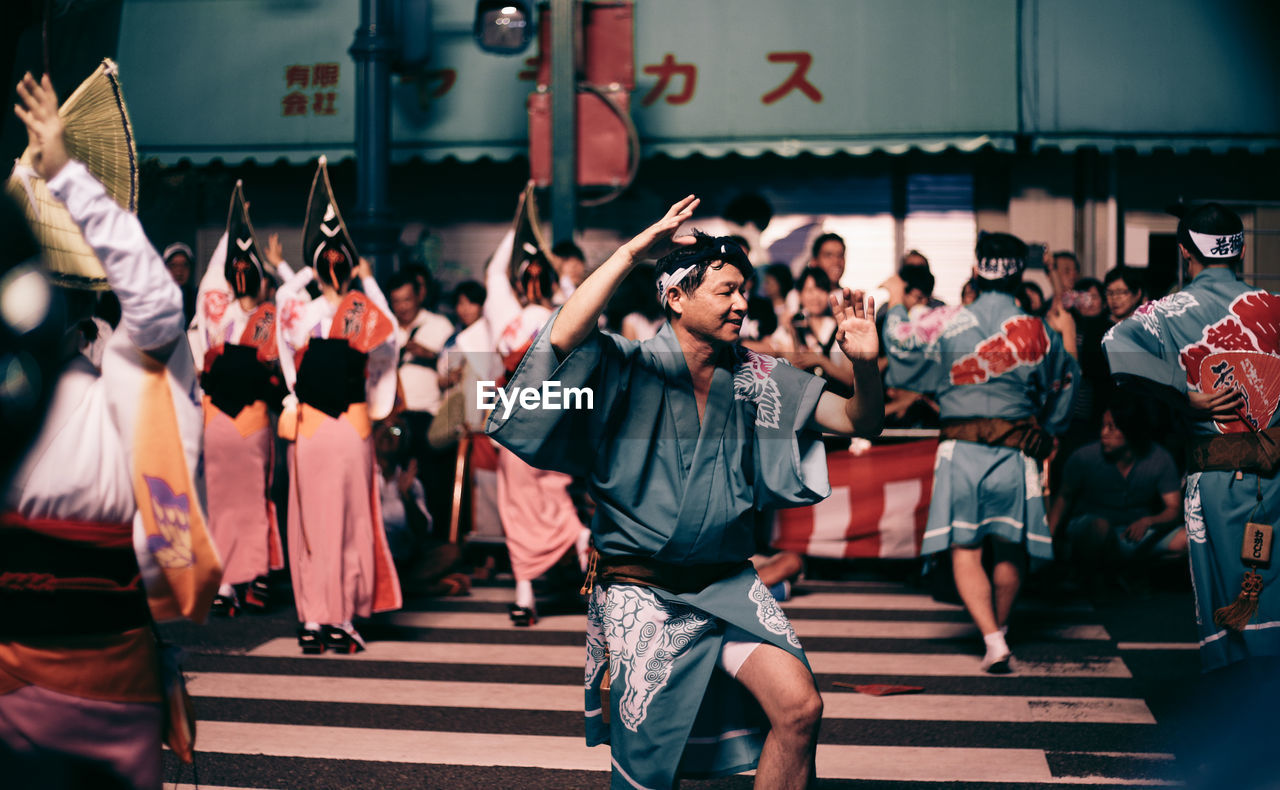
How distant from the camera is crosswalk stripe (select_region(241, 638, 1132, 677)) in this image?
6.05 m

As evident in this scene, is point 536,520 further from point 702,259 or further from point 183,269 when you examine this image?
point 702,259

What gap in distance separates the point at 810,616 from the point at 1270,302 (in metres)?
3.45

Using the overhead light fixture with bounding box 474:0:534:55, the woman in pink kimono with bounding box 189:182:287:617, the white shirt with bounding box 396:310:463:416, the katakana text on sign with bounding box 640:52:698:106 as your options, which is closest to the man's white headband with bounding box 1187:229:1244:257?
the woman in pink kimono with bounding box 189:182:287:617

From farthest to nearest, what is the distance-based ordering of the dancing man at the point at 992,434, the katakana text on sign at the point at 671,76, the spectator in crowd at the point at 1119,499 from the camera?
the katakana text on sign at the point at 671,76
the spectator in crowd at the point at 1119,499
the dancing man at the point at 992,434

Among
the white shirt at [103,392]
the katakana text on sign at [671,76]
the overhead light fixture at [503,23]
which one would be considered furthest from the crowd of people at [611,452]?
the katakana text on sign at [671,76]

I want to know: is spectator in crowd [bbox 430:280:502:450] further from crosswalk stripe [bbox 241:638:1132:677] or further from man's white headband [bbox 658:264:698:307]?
man's white headband [bbox 658:264:698:307]

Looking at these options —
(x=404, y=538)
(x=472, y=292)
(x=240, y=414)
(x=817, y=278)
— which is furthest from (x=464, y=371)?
(x=817, y=278)

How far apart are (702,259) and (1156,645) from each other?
14.3 feet

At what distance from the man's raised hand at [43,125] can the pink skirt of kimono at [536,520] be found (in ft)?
15.9

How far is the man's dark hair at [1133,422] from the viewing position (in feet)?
26.7

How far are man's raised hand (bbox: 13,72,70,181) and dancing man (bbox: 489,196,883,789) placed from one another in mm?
1158

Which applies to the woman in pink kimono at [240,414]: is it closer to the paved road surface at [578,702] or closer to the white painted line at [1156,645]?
the paved road surface at [578,702]

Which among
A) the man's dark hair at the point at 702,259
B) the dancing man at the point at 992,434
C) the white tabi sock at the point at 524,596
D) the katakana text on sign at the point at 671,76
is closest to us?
the man's dark hair at the point at 702,259

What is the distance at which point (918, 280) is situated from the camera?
820 centimetres
